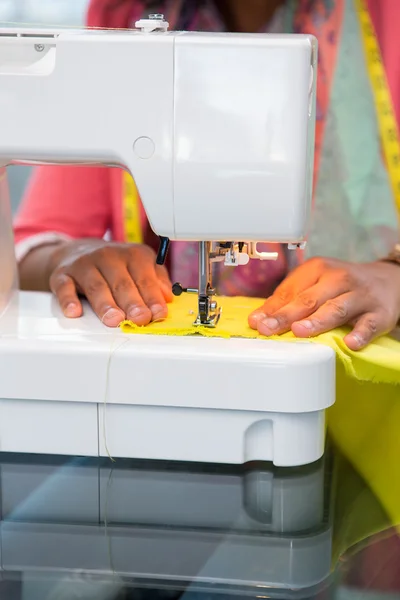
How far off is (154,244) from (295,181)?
895 millimetres

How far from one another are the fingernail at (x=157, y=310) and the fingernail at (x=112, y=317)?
0.04m

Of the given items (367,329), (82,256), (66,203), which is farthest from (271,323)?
(66,203)

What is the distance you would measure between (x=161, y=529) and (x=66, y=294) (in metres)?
0.40

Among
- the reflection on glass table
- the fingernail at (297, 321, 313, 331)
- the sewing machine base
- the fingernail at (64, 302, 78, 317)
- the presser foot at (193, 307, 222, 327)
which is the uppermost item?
the fingernail at (297, 321, 313, 331)

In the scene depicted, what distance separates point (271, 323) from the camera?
1.03m

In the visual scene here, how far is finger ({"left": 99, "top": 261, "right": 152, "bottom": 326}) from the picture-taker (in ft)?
3.53

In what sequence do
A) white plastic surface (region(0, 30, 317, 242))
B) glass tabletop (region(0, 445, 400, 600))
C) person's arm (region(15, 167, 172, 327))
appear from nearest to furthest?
1. glass tabletop (region(0, 445, 400, 600))
2. white plastic surface (region(0, 30, 317, 242))
3. person's arm (region(15, 167, 172, 327))

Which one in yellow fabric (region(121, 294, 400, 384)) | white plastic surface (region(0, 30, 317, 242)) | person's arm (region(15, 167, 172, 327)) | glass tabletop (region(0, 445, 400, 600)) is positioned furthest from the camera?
person's arm (region(15, 167, 172, 327))

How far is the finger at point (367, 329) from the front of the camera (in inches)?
41.0

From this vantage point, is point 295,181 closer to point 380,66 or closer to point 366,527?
point 366,527

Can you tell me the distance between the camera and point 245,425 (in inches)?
37.6

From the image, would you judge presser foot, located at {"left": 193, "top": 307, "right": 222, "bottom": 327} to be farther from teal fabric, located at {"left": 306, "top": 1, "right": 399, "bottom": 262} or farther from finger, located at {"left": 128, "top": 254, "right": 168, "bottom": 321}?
teal fabric, located at {"left": 306, "top": 1, "right": 399, "bottom": 262}

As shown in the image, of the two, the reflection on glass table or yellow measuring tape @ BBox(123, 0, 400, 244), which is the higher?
yellow measuring tape @ BBox(123, 0, 400, 244)

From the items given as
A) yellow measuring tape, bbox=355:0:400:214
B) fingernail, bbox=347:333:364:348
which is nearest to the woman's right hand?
fingernail, bbox=347:333:364:348
